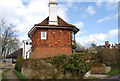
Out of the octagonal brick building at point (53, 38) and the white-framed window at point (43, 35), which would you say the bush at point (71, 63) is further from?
the white-framed window at point (43, 35)

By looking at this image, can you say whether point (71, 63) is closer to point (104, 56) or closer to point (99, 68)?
point (99, 68)

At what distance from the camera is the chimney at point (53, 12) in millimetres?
20891

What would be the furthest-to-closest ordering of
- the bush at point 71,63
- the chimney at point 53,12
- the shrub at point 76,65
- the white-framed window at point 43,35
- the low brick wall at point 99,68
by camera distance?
the chimney at point 53,12
the white-framed window at point 43,35
the low brick wall at point 99,68
the shrub at point 76,65
the bush at point 71,63

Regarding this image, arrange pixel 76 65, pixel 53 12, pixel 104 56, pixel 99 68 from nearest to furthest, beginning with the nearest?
pixel 76 65
pixel 99 68
pixel 104 56
pixel 53 12

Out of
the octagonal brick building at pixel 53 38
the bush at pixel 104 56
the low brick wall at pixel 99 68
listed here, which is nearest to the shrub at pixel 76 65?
the low brick wall at pixel 99 68

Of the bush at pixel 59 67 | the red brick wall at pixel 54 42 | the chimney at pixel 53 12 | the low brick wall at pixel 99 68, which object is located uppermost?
the chimney at pixel 53 12

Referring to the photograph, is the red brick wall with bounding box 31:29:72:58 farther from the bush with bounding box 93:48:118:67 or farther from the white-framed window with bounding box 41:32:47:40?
the bush with bounding box 93:48:118:67

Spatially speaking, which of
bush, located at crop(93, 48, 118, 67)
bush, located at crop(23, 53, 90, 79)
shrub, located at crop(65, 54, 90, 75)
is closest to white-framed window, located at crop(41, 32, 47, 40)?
bush, located at crop(23, 53, 90, 79)

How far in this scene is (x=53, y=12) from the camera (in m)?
21.4

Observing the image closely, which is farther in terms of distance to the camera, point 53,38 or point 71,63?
point 53,38

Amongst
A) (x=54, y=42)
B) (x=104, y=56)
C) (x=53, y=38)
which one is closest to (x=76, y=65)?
(x=54, y=42)

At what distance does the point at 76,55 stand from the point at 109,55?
829 cm

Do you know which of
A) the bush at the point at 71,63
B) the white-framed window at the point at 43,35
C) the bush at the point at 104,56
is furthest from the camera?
the white-framed window at the point at 43,35

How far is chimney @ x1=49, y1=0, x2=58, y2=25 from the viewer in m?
20.9
